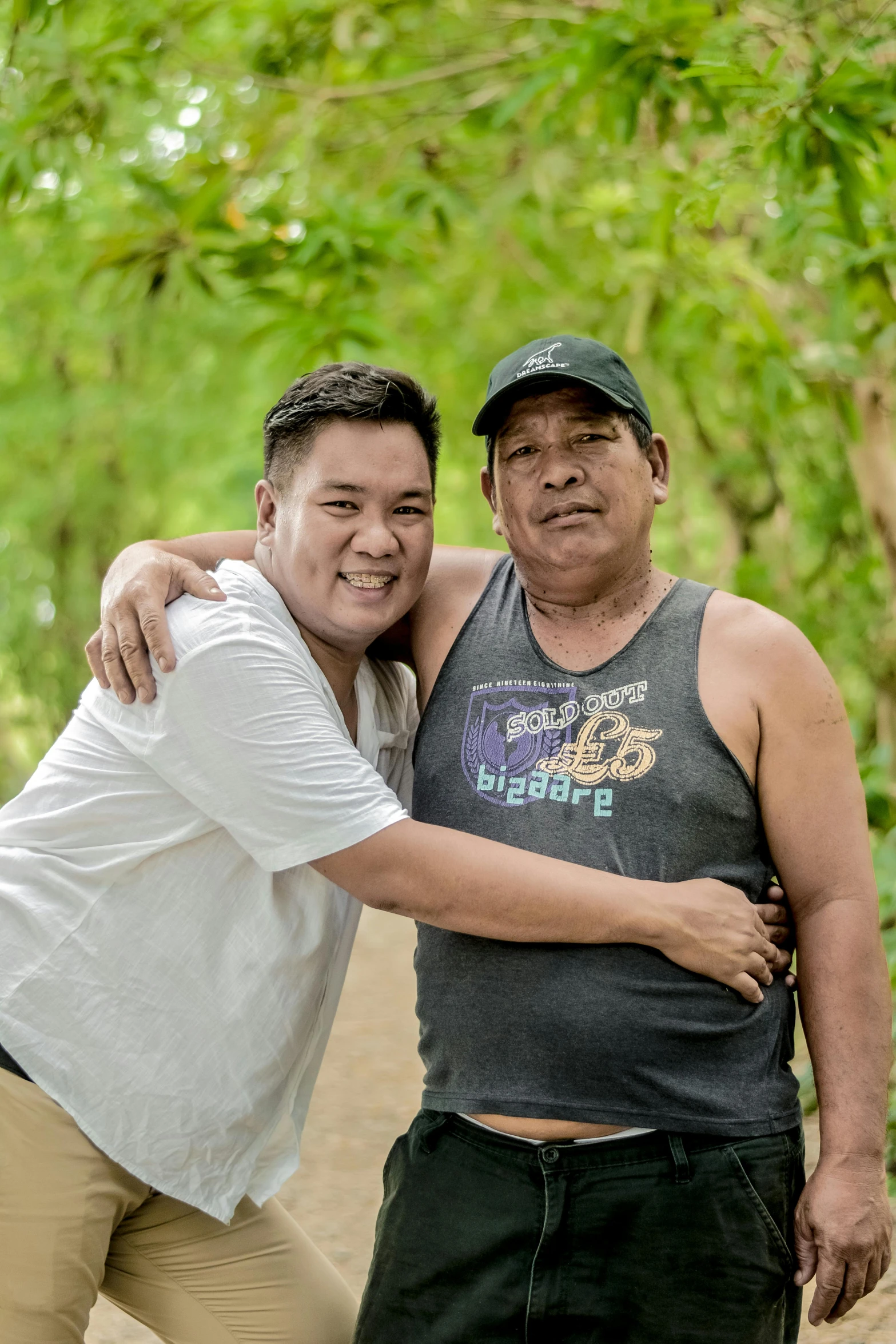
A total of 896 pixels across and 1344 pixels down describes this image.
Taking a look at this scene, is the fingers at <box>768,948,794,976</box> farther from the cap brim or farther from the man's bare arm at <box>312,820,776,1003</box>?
the cap brim

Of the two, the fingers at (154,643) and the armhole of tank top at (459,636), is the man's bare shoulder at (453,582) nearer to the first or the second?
the armhole of tank top at (459,636)

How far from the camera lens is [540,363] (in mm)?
2414

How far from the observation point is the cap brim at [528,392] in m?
2.38

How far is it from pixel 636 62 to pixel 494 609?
169cm

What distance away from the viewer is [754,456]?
25.5ft

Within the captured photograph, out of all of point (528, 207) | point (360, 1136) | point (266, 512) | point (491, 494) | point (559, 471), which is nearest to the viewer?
point (559, 471)

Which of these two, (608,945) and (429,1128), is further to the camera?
(429,1128)

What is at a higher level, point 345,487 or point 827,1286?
point 345,487

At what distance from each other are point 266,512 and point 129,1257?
1.41m

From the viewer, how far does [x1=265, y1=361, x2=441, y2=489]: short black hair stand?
2.37 m

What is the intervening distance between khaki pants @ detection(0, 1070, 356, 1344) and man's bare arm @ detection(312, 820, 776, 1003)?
0.65 m

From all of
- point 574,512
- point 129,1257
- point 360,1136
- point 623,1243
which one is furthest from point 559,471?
point 360,1136

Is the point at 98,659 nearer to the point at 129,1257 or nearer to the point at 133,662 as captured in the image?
the point at 133,662

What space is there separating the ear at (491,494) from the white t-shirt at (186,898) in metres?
0.55
